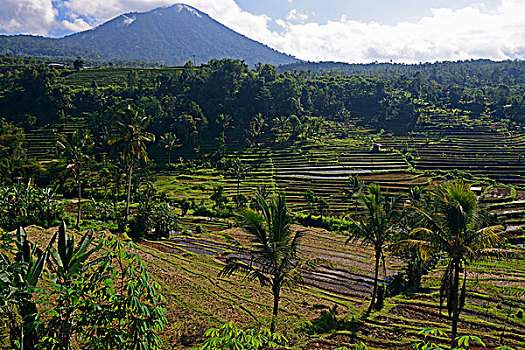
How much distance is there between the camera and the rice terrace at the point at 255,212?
602cm

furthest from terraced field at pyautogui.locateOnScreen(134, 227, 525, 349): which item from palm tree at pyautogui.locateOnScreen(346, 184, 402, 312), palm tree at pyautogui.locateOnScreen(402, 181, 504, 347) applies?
palm tree at pyautogui.locateOnScreen(346, 184, 402, 312)

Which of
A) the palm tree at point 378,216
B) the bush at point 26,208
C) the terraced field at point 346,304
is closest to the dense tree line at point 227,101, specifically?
the bush at point 26,208

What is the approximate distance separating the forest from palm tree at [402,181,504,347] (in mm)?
59

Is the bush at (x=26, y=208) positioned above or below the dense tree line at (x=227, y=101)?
below

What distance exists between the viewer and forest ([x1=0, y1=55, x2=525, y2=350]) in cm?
604

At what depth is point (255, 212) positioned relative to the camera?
32.0ft

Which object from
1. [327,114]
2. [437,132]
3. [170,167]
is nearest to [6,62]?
[170,167]

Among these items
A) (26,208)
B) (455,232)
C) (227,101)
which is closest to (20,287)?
(455,232)

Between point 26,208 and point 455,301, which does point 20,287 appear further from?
point 26,208

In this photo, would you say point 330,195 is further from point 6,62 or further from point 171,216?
point 6,62

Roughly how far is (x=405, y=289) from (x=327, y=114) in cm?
7836

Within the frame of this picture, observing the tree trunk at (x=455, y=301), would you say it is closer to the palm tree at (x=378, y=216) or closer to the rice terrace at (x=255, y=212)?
the rice terrace at (x=255, y=212)

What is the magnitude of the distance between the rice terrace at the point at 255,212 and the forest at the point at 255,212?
123mm

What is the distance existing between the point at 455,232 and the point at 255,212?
573 cm
